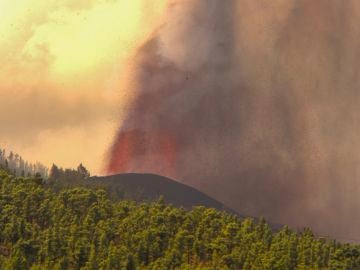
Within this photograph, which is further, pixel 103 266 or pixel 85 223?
pixel 85 223

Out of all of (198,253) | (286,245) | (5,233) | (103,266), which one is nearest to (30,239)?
(5,233)

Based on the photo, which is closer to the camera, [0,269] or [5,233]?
[0,269]

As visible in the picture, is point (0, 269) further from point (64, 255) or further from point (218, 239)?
point (218, 239)

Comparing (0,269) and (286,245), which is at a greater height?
(286,245)

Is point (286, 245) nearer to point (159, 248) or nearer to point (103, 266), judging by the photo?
point (159, 248)

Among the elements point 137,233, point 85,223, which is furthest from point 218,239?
point 85,223

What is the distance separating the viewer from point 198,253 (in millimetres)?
192250

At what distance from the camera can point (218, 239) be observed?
196 metres

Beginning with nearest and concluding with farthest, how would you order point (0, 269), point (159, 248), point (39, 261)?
point (0, 269), point (39, 261), point (159, 248)

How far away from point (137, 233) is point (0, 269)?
1623 inches

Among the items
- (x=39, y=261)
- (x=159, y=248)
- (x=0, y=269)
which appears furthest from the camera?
(x=159, y=248)

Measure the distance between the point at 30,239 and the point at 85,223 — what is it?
1889cm

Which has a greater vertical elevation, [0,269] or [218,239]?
[218,239]

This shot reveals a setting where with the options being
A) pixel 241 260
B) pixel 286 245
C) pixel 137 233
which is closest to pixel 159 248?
pixel 137 233
